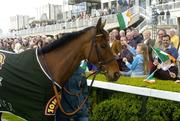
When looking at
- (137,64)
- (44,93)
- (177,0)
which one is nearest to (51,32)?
(177,0)

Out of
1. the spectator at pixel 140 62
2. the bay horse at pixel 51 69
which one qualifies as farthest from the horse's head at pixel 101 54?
the spectator at pixel 140 62

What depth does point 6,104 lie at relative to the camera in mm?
5383

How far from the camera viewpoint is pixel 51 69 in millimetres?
5207

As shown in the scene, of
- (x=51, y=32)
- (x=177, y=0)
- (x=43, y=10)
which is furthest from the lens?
(x=43, y=10)

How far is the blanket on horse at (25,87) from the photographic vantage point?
509 cm

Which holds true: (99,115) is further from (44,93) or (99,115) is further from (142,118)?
(44,93)

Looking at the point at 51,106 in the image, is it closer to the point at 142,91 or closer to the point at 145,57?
the point at 142,91

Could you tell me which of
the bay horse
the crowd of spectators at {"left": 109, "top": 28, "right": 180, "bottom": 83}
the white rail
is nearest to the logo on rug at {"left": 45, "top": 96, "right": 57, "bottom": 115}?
the bay horse

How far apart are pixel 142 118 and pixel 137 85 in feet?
1.91

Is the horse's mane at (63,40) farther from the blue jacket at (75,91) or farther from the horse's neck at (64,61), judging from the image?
the blue jacket at (75,91)

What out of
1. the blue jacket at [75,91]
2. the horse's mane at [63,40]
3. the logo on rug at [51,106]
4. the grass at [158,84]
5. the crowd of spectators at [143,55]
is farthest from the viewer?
the crowd of spectators at [143,55]

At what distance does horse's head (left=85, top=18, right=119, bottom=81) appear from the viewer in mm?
5133

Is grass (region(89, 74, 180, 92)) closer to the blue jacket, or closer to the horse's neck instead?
the blue jacket

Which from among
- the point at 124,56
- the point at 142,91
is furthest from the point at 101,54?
the point at 124,56
